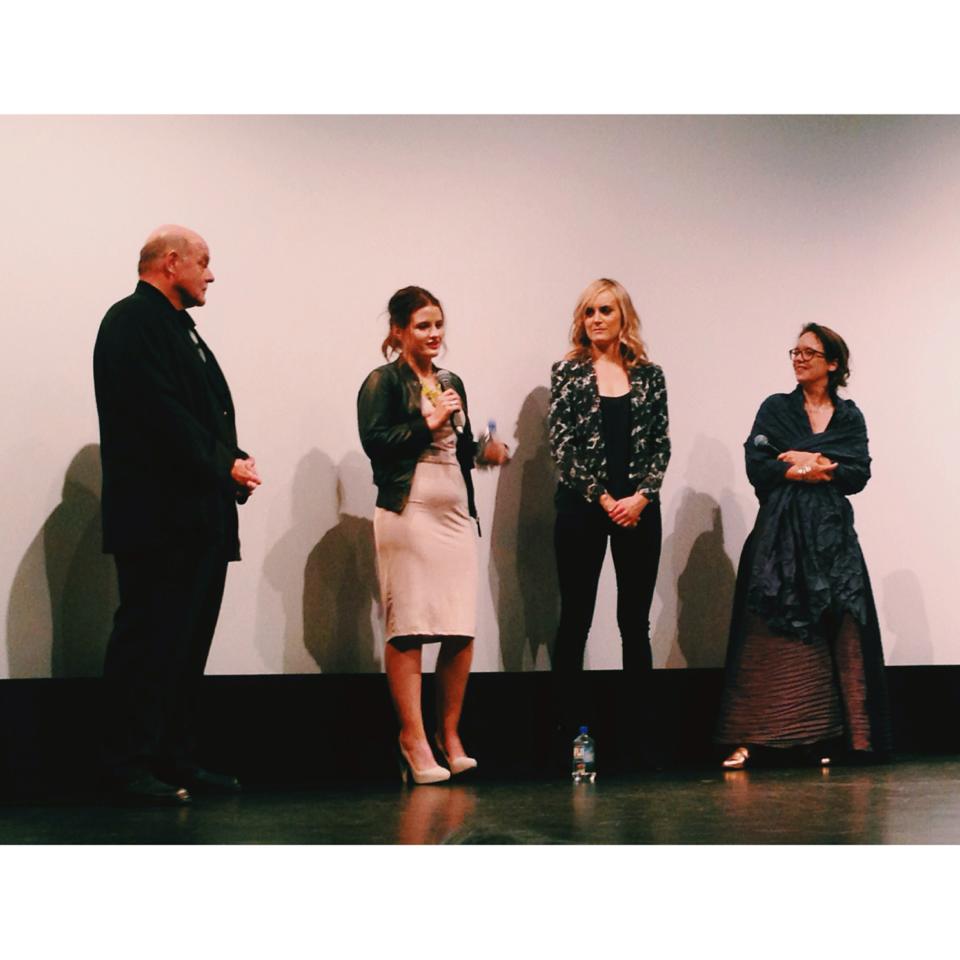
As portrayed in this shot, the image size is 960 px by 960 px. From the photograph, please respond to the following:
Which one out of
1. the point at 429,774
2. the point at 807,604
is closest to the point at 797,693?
the point at 807,604

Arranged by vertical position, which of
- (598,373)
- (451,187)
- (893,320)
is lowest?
(598,373)

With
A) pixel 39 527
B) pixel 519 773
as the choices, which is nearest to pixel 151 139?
pixel 39 527

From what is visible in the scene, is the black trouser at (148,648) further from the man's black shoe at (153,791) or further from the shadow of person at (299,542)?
the shadow of person at (299,542)

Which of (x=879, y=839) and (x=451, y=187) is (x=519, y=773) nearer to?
(x=879, y=839)

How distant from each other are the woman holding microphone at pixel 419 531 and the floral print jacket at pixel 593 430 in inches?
14.2

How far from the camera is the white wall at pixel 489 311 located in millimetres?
4836

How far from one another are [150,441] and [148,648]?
0.60 meters

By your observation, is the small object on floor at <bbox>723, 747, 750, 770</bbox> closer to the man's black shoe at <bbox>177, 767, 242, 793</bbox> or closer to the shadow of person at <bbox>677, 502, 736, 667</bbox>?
the shadow of person at <bbox>677, 502, 736, 667</bbox>

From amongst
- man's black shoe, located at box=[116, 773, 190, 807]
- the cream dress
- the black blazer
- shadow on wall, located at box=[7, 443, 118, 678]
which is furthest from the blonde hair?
man's black shoe, located at box=[116, 773, 190, 807]

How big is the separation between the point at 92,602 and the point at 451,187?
6.70 feet

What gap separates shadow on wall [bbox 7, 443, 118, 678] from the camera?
4.71 m

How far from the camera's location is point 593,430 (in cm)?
448

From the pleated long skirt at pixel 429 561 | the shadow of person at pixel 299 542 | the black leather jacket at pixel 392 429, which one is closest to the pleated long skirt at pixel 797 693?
the pleated long skirt at pixel 429 561

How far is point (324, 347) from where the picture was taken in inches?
196
